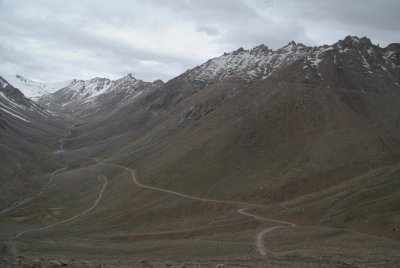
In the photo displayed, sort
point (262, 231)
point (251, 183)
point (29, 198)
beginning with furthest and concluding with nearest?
point (29, 198)
point (251, 183)
point (262, 231)

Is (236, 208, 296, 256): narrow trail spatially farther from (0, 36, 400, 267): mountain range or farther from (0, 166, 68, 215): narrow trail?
(0, 166, 68, 215): narrow trail

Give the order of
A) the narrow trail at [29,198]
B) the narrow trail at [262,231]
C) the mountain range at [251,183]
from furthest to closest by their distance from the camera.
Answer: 1. the narrow trail at [29,198]
2. the mountain range at [251,183]
3. the narrow trail at [262,231]

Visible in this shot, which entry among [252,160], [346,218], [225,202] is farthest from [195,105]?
[346,218]

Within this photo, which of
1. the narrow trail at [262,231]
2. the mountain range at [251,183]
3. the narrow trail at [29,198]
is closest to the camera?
the narrow trail at [262,231]

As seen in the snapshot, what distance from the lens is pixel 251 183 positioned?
103 metres

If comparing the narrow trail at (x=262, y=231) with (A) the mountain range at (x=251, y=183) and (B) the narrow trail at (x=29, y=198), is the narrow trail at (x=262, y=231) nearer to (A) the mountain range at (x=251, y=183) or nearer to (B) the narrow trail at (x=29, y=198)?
(A) the mountain range at (x=251, y=183)

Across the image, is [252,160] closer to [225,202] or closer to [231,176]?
[231,176]

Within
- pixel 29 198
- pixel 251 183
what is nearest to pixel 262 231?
pixel 251 183

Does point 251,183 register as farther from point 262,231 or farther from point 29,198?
point 29,198

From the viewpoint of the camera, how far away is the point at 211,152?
403ft

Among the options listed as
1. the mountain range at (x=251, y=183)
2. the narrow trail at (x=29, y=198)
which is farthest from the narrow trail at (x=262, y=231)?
the narrow trail at (x=29, y=198)

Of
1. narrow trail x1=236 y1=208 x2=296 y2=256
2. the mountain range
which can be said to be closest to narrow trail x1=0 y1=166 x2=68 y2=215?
the mountain range

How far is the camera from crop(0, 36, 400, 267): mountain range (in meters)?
52.7

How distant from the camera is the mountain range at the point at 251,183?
52688 millimetres
